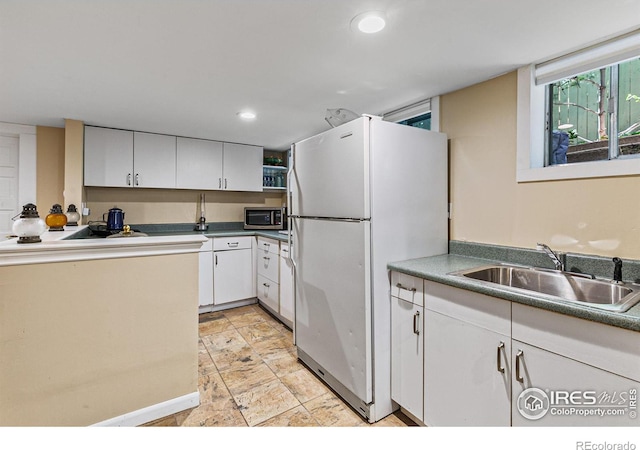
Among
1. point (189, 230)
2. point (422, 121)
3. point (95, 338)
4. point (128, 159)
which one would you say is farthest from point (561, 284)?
point (128, 159)

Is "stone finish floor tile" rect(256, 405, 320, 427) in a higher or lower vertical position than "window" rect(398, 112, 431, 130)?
lower

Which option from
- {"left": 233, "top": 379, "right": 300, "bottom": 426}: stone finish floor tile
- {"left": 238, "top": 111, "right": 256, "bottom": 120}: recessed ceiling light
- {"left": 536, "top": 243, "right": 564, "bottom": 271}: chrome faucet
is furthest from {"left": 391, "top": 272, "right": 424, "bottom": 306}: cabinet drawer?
{"left": 238, "top": 111, "right": 256, "bottom": 120}: recessed ceiling light

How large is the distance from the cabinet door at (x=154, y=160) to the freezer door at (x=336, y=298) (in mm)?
2069

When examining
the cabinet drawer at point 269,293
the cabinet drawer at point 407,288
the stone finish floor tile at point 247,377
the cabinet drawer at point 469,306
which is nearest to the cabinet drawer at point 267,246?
the cabinet drawer at point 269,293

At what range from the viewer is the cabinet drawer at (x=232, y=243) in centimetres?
360

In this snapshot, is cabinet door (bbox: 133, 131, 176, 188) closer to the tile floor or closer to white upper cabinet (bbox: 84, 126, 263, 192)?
white upper cabinet (bbox: 84, 126, 263, 192)

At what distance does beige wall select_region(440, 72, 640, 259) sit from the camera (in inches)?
60.7

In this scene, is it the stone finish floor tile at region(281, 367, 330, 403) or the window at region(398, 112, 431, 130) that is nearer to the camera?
the stone finish floor tile at region(281, 367, 330, 403)

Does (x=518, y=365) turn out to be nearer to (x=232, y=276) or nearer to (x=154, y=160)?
(x=232, y=276)

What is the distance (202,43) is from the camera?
5.38 feet

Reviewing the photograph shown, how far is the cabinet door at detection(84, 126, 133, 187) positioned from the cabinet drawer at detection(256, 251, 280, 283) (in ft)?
5.56

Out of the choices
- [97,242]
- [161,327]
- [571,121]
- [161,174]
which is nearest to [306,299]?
[161,327]

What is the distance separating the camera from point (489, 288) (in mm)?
1344

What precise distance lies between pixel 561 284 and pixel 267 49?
206 centimetres
